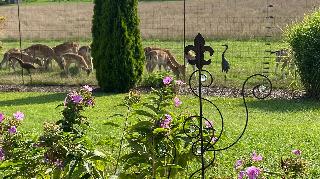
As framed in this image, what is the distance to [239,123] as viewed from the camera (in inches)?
405

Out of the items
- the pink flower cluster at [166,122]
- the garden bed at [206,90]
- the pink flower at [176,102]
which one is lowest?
the garden bed at [206,90]

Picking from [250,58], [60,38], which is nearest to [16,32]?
[60,38]

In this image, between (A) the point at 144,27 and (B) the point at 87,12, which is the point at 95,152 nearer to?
(A) the point at 144,27

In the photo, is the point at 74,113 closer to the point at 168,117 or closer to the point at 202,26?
the point at 168,117

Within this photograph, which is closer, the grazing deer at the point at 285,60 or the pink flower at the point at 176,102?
the pink flower at the point at 176,102

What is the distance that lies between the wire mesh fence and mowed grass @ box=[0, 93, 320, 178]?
327 cm

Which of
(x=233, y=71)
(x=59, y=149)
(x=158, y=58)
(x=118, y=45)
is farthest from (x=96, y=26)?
(x=59, y=149)

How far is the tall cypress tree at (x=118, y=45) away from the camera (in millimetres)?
14820

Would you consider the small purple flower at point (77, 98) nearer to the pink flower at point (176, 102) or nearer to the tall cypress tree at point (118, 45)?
the pink flower at point (176, 102)

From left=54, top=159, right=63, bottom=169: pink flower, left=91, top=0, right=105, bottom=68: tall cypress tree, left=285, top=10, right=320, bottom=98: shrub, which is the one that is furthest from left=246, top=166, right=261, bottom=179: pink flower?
left=91, top=0, right=105, bottom=68: tall cypress tree

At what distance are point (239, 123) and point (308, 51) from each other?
3771 millimetres

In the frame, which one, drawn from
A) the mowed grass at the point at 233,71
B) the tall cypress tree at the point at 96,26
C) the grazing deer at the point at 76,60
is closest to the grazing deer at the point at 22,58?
the mowed grass at the point at 233,71

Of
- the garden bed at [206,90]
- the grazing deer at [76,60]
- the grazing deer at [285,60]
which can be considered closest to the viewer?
the garden bed at [206,90]

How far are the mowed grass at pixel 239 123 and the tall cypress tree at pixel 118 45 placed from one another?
0.56m
